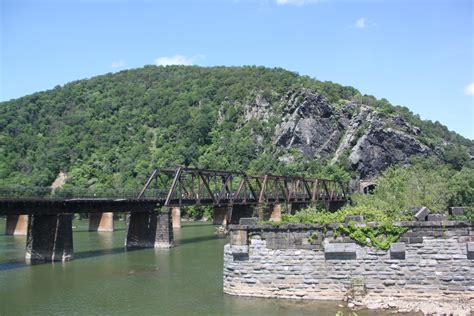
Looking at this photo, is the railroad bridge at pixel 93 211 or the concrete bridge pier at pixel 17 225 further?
the concrete bridge pier at pixel 17 225

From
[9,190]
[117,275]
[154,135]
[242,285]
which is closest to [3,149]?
[154,135]

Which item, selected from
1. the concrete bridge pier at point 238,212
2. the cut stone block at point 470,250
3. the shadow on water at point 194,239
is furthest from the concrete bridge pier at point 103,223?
the cut stone block at point 470,250

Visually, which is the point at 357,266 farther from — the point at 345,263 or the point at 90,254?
the point at 90,254

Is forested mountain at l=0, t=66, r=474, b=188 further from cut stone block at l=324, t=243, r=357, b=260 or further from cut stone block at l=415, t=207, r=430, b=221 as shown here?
cut stone block at l=415, t=207, r=430, b=221

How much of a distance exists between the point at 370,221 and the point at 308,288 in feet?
13.3

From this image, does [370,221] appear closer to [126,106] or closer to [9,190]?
[9,190]

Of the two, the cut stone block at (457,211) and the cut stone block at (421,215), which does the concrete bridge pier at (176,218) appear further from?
the cut stone block at (457,211)

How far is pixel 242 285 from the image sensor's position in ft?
75.6

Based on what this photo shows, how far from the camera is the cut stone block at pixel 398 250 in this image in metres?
21.2

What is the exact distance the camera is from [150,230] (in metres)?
53.6

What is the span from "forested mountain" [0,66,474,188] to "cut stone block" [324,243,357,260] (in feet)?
359

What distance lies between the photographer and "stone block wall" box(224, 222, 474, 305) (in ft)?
68.1

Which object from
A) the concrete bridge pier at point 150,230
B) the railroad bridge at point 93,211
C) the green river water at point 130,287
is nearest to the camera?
the green river water at point 130,287

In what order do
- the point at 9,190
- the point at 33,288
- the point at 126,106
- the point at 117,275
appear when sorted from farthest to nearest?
the point at 126,106 < the point at 9,190 < the point at 117,275 < the point at 33,288
